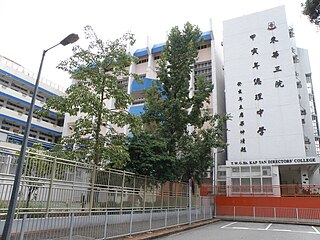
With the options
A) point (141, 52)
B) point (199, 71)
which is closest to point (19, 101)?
point (141, 52)

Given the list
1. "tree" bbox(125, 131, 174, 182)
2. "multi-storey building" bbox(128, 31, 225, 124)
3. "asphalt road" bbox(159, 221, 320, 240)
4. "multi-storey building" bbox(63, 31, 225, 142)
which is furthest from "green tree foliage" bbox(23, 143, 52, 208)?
"multi-storey building" bbox(128, 31, 225, 124)

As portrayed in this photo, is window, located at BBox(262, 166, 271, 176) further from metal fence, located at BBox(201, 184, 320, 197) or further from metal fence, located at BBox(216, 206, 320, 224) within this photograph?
metal fence, located at BBox(216, 206, 320, 224)

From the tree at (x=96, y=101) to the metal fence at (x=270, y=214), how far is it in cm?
1623

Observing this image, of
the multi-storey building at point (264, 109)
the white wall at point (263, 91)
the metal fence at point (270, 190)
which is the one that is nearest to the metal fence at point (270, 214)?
the metal fence at point (270, 190)

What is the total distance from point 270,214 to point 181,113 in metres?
12.4

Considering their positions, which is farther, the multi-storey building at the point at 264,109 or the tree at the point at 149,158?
the multi-storey building at the point at 264,109

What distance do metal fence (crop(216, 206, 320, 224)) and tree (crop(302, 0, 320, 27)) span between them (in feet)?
58.9

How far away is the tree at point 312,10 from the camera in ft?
24.7

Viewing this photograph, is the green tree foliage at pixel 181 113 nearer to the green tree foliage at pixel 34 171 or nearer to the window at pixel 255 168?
the green tree foliage at pixel 34 171

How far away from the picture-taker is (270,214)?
76.7 ft

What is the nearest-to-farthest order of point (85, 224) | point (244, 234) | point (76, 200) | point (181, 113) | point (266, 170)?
point (85, 224) < point (76, 200) < point (244, 234) < point (181, 113) < point (266, 170)

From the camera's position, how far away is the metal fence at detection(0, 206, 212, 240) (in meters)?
6.88

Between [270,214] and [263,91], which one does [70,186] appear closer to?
[270,214]

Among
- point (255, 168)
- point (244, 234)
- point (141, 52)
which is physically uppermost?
point (141, 52)
